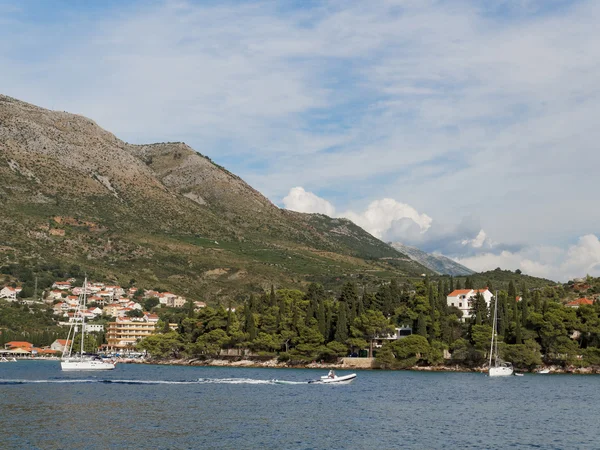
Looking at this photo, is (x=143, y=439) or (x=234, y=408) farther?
(x=234, y=408)

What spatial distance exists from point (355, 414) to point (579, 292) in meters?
Result: 119

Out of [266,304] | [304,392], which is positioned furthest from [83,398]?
[266,304]

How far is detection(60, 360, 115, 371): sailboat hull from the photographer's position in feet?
412

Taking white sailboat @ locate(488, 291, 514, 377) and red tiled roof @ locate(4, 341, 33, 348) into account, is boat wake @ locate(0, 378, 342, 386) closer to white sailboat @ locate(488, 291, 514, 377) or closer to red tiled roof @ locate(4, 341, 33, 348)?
white sailboat @ locate(488, 291, 514, 377)

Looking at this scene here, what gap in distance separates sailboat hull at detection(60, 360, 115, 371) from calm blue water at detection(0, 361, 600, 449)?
26.6 m

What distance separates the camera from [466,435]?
182 ft

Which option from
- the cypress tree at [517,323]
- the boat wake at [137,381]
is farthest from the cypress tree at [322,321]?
the boat wake at [137,381]

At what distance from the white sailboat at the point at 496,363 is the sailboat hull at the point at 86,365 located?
61.9 m

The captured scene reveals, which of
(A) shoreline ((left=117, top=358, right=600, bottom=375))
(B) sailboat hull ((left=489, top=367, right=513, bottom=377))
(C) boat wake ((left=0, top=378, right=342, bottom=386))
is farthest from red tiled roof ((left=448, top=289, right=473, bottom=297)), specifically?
(C) boat wake ((left=0, top=378, right=342, bottom=386))

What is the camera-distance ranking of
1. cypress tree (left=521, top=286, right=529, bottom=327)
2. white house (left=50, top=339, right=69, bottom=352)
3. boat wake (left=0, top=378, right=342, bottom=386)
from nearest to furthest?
boat wake (left=0, top=378, right=342, bottom=386)
cypress tree (left=521, top=286, right=529, bottom=327)
white house (left=50, top=339, right=69, bottom=352)

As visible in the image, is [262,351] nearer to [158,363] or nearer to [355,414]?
[158,363]

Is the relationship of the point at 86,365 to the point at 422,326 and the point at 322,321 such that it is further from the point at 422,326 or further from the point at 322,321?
the point at 422,326

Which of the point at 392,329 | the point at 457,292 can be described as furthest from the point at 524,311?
the point at 457,292

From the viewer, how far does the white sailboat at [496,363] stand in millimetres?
114750
